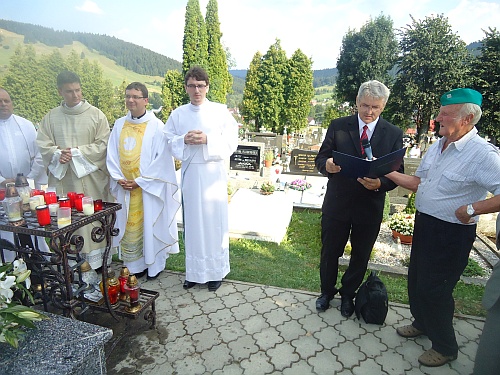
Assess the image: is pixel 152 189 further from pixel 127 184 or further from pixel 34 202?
pixel 34 202

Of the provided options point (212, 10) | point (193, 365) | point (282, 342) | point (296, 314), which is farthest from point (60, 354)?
point (212, 10)

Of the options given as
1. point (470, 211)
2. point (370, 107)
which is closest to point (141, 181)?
point (370, 107)

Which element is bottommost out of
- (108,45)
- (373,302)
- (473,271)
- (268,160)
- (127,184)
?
(473,271)

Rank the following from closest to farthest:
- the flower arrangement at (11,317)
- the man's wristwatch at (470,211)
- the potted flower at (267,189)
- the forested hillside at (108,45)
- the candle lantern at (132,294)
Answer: the flower arrangement at (11,317), the man's wristwatch at (470,211), the candle lantern at (132,294), the potted flower at (267,189), the forested hillside at (108,45)

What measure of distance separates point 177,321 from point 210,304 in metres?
0.42

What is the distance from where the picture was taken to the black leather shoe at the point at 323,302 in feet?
10.8

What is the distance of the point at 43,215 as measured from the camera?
2.35 metres

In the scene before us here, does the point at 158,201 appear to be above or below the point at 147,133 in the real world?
below

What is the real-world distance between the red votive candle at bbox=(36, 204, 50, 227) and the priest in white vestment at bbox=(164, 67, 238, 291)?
1455mm

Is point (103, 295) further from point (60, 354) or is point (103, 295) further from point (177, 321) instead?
point (60, 354)

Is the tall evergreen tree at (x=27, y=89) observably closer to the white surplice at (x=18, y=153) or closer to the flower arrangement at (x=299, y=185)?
the flower arrangement at (x=299, y=185)

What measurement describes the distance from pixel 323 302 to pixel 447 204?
1.61 m

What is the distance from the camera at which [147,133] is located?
147 inches

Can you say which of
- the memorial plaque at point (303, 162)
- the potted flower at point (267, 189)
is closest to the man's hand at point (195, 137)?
the potted flower at point (267, 189)
